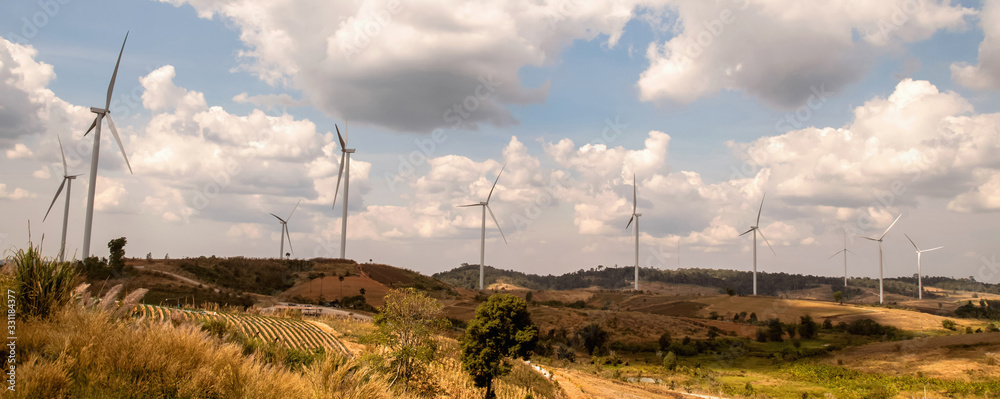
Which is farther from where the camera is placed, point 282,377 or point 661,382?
point 661,382

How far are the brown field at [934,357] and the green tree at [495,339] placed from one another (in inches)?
2112

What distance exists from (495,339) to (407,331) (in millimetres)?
11872

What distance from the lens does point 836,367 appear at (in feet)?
232

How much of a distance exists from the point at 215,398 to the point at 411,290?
1995 centimetres

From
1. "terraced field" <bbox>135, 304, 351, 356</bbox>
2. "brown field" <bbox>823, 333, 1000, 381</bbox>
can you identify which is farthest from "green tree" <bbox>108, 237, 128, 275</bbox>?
"brown field" <bbox>823, 333, 1000, 381</bbox>

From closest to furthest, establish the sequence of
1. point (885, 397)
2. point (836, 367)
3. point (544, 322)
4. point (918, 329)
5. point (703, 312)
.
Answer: point (885, 397) < point (836, 367) < point (544, 322) < point (918, 329) < point (703, 312)

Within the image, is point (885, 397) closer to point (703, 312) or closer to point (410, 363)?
point (410, 363)

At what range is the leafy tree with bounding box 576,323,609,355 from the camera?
85375 mm

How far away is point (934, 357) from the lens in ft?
233

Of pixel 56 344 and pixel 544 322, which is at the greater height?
pixel 56 344

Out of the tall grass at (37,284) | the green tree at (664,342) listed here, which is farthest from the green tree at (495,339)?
the green tree at (664,342)

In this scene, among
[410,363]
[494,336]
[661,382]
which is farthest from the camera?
[661,382]

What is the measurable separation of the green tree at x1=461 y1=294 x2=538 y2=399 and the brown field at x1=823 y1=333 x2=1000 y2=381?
53.7m

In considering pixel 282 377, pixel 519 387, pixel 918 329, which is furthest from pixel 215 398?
pixel 918 329
